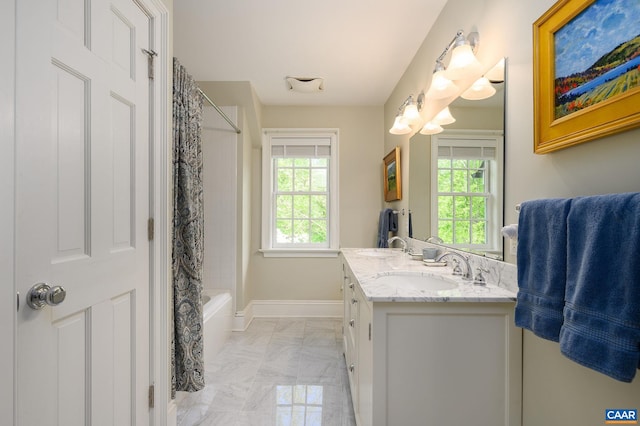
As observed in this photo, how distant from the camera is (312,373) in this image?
7.30 feet

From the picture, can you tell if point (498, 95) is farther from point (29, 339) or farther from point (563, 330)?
point (29, 339)

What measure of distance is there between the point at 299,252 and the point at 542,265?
108 inches

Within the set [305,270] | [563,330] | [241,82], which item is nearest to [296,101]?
[241,82]

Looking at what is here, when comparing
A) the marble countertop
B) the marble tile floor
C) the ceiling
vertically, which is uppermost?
the ceiling

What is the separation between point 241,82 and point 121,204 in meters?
2.10

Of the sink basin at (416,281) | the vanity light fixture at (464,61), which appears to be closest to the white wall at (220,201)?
the sink basin at (416,281)

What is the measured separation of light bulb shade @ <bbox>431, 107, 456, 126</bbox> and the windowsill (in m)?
1.93

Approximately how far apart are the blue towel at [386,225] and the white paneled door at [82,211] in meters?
2.16

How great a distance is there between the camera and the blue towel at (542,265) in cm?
88

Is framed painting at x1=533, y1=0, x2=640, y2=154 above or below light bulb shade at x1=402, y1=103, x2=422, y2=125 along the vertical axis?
below

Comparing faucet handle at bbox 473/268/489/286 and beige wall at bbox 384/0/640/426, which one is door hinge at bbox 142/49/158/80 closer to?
beige wall at bbox 384/0/640/426

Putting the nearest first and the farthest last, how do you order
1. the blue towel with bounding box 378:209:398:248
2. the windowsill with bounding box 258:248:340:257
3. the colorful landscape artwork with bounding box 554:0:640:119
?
the colorful landscape artwork with bounding box 554:0:640:119 → the blue towel with bounding box 378:209:398:248 → the windowsill with bounding box 258:248:340:257

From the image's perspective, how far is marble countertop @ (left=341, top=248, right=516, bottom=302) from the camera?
1140mm

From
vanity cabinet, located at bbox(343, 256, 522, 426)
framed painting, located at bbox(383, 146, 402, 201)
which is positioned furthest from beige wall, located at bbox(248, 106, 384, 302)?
vanity cabinet, located at bbox(343, 256, 522, 426)
